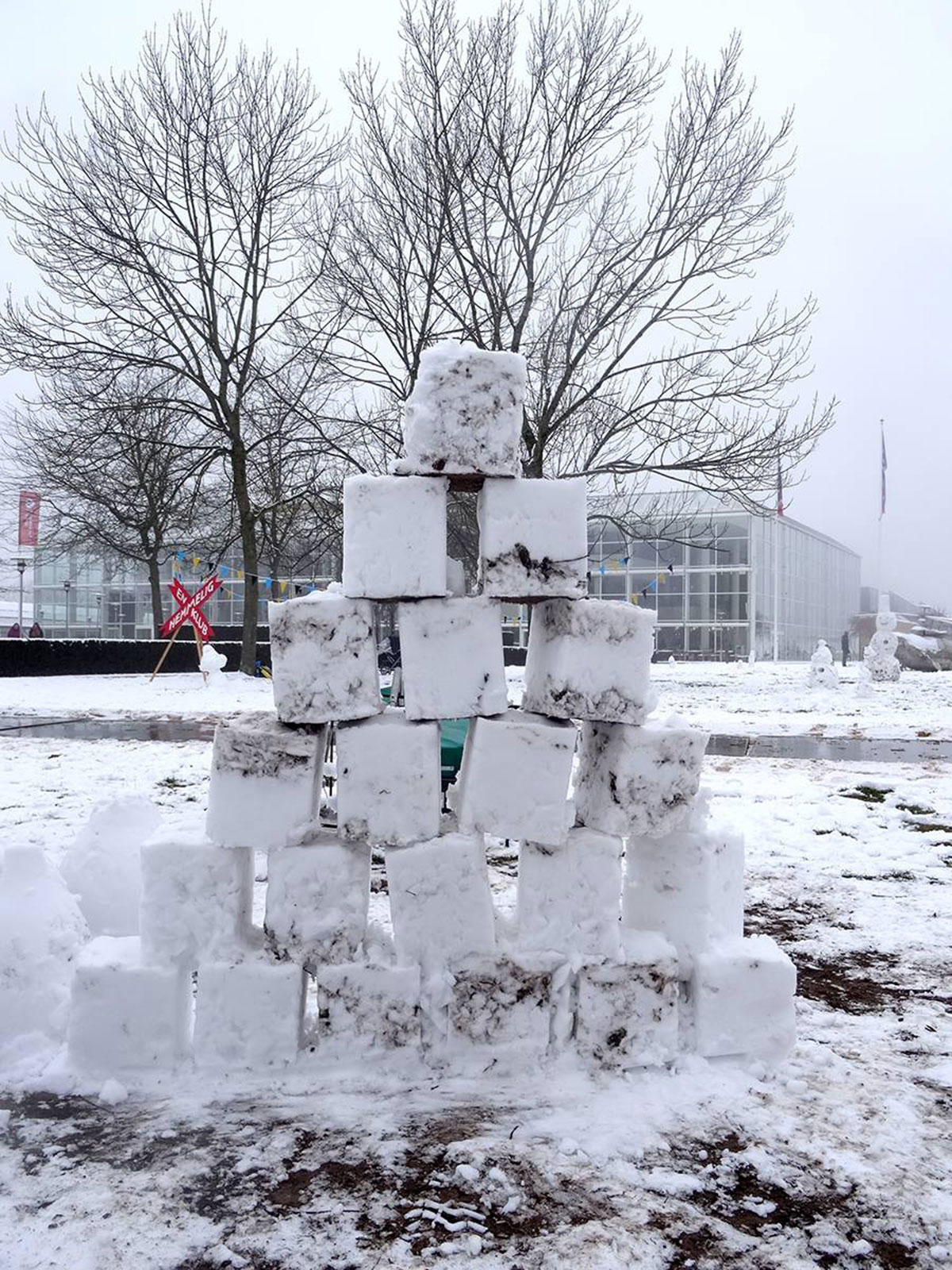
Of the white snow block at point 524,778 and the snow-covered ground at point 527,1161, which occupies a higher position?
the white snow block at point 524,778

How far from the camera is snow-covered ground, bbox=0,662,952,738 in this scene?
1280cm

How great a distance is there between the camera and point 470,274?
1738 cm

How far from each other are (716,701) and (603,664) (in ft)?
46.5

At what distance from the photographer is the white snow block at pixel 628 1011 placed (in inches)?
116

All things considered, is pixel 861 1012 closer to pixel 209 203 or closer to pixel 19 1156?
pixel 19 1156

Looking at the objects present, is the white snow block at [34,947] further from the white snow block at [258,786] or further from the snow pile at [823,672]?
the snow pile at [823,672]

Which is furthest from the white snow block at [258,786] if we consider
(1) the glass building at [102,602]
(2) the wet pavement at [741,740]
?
(1) the glass building at [102,602]

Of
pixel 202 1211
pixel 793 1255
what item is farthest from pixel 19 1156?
pixel 793 1255

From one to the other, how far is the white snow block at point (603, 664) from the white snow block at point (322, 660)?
621 mm

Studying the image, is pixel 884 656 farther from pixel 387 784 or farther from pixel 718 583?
pixel 387 784

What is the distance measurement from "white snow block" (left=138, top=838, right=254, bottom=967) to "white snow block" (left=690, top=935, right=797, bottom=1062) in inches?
58.9

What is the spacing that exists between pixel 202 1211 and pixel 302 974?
2.66 ft

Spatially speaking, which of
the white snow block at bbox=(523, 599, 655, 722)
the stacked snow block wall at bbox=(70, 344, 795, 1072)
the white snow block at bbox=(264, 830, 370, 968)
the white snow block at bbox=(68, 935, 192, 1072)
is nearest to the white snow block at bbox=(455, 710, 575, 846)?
the stacked snow block wall at bbox=(70, 344, 795, 1072)

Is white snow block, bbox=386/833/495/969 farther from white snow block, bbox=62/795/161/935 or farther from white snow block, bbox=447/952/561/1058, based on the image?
white snow block, bbox=62/795/161/935
